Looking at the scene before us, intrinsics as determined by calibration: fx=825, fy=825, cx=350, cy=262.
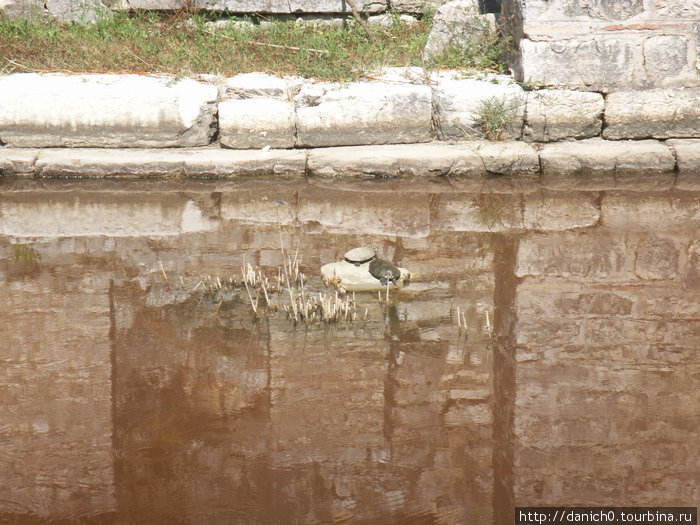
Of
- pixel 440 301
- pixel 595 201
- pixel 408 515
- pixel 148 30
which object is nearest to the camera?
pixel 408 515

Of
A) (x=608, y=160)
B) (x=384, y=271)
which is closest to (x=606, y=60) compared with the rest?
(x=608, y=160)

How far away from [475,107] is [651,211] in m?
1.69

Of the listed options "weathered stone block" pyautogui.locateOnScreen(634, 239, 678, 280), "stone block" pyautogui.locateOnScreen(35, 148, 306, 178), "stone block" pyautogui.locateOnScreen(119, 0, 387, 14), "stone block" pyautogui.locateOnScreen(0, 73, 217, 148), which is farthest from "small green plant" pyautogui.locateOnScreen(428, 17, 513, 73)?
"weathered stone block" pyautogui.locateOnScreen(634, 239, 678, 280)

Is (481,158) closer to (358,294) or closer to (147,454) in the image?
(358,294)

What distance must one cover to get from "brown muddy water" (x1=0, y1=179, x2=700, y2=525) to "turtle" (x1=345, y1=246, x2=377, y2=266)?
0.78ft

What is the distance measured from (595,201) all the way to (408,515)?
3766 mm

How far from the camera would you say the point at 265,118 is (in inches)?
263

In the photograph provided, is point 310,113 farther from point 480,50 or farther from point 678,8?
A: point 678,8

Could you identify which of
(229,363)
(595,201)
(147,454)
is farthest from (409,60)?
(147,454)

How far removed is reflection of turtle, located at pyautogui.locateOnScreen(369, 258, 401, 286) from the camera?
14.9 feet

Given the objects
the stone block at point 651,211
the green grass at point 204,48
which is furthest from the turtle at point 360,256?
A: the green grass at point 204,48

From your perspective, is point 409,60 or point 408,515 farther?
point 409,60

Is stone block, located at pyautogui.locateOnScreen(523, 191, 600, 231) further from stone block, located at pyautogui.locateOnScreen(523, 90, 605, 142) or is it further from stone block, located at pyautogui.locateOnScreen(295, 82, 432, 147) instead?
stone block, located at pyautogui.locateOnScreen(295, 82, 432, 147)

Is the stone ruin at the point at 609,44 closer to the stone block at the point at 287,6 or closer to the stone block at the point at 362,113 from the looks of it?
the stone block at the point at 362,113
